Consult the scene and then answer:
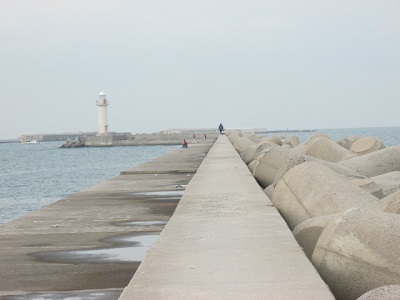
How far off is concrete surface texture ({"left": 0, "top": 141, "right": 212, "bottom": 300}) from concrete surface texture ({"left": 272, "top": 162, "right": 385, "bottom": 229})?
1.27 meters

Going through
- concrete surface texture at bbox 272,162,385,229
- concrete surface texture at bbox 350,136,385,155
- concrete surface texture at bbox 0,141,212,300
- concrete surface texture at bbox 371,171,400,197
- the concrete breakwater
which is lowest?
the concrete breakwater

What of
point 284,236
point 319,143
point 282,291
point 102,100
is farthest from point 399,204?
point 102,100

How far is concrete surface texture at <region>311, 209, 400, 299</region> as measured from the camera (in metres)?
4.36

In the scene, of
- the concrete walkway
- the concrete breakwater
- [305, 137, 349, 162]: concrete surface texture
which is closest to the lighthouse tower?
the concrete breakwater

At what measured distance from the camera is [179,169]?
1722cm

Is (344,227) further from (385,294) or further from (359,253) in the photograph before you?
(385,294)

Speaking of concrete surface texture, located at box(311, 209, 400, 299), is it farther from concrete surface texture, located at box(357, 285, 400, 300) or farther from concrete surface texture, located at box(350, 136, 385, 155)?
concrete surface texture, located at box(350, 136, 385, 155)

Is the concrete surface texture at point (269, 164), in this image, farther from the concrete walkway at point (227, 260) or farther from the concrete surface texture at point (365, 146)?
the concrete surface texture at point (365, 146)

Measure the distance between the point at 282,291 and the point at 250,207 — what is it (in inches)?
145

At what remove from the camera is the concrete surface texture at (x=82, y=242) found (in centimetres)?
533

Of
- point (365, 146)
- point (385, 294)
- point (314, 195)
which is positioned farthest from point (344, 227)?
point (365, 146)

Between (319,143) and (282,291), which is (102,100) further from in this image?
(282,291)

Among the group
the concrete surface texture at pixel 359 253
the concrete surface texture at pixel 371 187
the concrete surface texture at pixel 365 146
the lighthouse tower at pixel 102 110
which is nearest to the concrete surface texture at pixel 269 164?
the concrete surface texture at pixel 371 187

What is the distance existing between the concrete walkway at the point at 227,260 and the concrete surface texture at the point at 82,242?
370 millimetres
